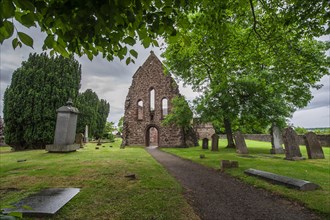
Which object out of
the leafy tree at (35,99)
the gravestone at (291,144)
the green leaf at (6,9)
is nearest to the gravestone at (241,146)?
the gravestone at (291,144)

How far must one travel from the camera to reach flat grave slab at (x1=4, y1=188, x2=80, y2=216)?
3.34 meters

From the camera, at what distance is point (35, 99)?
65.3ft

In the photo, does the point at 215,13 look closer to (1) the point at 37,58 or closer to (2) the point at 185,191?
(2) the point at 185,191

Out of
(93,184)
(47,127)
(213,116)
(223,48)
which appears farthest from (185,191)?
(47,127)

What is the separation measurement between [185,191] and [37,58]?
23280 mm

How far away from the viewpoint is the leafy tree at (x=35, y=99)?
19391mm

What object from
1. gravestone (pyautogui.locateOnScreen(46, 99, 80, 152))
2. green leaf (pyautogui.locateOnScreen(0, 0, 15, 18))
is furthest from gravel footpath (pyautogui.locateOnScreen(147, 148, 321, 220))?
gravestone (pyautogui.locateOnScreen(46, 99, 80, 152))

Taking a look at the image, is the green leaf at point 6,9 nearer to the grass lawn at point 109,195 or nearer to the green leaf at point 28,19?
the green leaf at point 28,19

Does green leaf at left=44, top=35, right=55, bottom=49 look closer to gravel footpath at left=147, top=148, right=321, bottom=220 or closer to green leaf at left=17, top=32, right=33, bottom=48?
green leaf at left=17, top=32, right=33, bottom=48

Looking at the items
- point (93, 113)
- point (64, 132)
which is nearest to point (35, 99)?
point (64, 132)

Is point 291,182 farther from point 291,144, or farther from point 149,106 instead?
point 149,106

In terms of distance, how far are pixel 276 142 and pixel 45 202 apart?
14.8 meters

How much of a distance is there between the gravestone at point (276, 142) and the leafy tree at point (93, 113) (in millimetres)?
27789

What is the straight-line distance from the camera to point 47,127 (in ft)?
63.6
